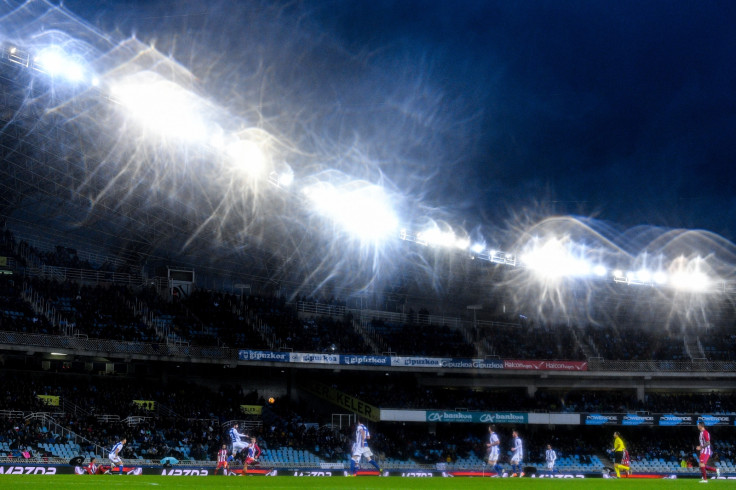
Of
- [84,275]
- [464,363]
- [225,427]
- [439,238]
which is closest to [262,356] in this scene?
[225,427]

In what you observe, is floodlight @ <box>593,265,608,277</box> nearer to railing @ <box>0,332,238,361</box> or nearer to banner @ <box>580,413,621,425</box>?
banner @ <box>580,413,621,425</box>

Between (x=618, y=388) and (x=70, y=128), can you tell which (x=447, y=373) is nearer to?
(x=618, y=388)

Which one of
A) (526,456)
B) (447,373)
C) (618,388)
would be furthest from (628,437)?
(447,373)

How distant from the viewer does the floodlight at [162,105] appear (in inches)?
1268

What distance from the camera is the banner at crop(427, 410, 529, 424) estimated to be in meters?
46.1

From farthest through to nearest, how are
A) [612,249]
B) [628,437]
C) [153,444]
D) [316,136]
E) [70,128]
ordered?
1. [612,249]
2. [628,437]
3. [316,136]
4. [153,444]
5. [70,128]

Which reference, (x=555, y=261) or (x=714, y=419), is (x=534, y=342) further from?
(x=714, y=419)

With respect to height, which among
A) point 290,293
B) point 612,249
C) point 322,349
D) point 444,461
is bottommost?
point 444,461

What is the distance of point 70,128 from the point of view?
3228 cm

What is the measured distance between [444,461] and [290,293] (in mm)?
16761

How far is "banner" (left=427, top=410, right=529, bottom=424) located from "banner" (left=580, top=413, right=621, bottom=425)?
13.3 feet

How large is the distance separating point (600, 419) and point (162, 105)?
110ft

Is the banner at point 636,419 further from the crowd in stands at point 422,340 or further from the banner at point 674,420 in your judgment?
the crowd in stands at point 422,340

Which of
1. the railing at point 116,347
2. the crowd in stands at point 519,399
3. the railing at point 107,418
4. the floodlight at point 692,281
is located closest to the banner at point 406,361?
the railing at point 116,347
